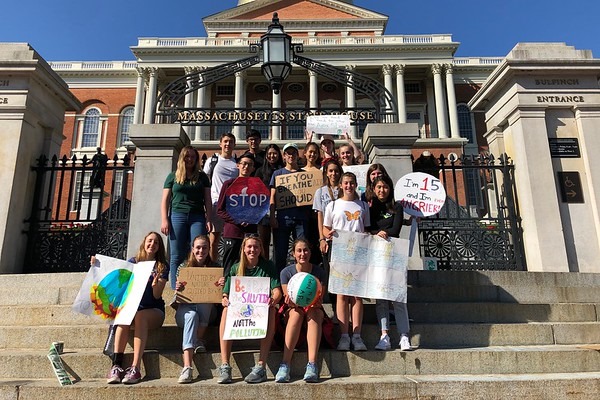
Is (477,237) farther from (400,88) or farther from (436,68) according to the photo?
(436,68)

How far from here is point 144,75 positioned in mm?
45938

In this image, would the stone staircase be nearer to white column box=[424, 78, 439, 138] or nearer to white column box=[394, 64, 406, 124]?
white column box=[394, 64, 406, 124]

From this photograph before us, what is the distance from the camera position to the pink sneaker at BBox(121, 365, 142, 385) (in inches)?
153

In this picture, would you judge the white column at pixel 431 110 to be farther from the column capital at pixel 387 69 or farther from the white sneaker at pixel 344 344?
the white sneaker at pixel 344 344

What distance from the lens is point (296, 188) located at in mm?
5441

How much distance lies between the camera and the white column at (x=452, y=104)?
43.1 m

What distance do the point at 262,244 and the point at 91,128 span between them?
159ft

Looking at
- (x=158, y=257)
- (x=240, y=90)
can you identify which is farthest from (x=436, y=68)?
(x=158, y=257)

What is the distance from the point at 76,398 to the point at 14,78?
20.6 ft

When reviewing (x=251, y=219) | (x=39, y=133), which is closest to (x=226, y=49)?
(x=39, y=133)

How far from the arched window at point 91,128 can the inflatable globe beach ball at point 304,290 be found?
4792cm

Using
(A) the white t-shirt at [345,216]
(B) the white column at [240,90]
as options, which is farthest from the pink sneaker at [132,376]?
(B) the white column at [240,90]

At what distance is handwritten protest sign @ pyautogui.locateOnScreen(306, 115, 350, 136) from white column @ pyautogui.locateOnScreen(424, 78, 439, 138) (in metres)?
39.7

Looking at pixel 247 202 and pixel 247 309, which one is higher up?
pixel 247 202
